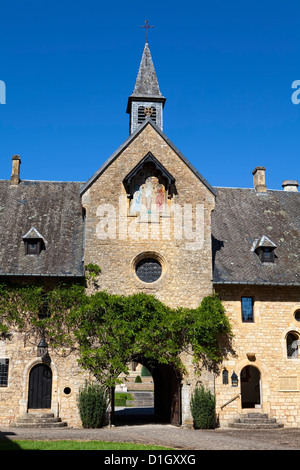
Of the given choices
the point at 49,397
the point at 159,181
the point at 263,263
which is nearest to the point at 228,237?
the point at 263,263

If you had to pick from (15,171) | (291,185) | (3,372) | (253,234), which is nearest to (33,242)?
(3,372)

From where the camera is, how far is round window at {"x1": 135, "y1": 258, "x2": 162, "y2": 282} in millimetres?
22250

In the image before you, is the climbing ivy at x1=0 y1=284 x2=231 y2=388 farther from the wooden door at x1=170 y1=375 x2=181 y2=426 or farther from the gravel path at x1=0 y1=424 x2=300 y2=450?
the gravel path at x1=0 y1=424 x2=300 y2=450

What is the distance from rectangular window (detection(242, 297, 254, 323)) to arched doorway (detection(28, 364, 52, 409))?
8.68 m

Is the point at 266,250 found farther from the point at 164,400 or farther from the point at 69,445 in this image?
the point at 69,445

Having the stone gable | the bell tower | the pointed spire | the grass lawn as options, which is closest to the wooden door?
the stone gable

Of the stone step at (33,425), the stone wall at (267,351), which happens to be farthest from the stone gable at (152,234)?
the stone step at (33,425)

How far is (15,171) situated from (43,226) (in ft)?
15.1

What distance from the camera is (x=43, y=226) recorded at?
79.3ft

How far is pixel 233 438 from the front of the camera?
17219 millimetres

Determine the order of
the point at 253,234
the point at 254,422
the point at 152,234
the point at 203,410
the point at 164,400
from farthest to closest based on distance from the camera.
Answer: the point at 164,400
the point at 253,234
the point at 152,234
the point at 254,422
the point at 203,410

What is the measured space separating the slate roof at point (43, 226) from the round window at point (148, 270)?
2556 millimetres

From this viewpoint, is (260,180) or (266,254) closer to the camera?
(266,254)

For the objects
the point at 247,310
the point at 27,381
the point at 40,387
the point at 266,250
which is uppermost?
the point at 266,250
